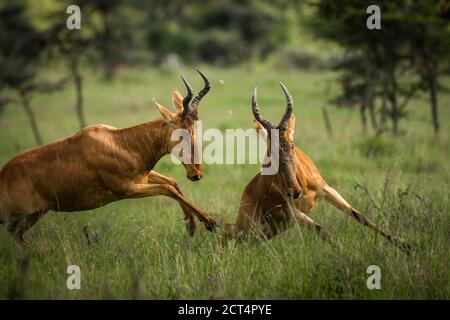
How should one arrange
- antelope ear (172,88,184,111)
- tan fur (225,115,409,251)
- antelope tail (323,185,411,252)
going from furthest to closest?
antelope ear (172,88,184,111) → tan fur (225,115,409,251) → antelope tail (323,185,411,252)

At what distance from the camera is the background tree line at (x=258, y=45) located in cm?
1394

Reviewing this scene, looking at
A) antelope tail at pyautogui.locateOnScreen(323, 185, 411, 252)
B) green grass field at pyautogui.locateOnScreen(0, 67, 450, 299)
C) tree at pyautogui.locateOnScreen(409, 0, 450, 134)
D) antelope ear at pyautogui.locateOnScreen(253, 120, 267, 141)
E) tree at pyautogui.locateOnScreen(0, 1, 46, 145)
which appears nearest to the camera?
green grass field at pyautogui.locateOnScreen(0, 67, 450, 299)

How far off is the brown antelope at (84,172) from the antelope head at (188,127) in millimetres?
23

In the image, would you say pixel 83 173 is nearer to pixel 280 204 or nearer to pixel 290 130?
pixel 280 204

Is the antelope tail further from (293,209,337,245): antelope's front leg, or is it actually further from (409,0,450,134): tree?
(409,0,450,134): tree

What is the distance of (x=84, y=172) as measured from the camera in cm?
698

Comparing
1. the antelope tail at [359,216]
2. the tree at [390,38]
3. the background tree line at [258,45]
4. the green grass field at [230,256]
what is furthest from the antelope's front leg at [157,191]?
the background tree line at [258,45]

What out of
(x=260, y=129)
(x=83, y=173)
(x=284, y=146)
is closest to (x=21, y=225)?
(x=83, y=173)

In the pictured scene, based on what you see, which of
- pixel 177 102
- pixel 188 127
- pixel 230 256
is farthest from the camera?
pixel 177 102

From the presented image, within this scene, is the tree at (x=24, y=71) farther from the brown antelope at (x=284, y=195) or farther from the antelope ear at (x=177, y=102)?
the brown antelope at (x=284, y=195)

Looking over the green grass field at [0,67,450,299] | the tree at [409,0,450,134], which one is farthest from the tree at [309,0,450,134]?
the green grass field at [0,67,450,299]

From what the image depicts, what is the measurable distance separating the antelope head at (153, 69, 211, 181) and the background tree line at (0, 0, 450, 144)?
714 cm

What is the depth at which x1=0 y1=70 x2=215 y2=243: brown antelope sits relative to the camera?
22.6 ft

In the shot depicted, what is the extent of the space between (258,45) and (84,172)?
3875 cm
